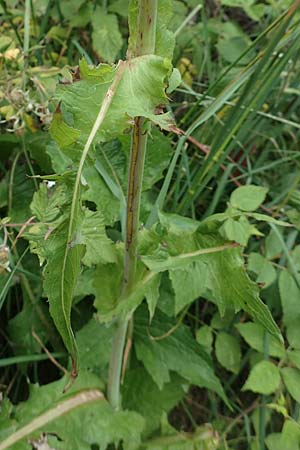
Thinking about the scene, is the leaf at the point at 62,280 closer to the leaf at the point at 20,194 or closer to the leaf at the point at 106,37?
the leaf at the point at 20,194

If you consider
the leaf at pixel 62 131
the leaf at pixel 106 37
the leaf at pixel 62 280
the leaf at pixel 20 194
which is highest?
the leaf at pixel 62 131

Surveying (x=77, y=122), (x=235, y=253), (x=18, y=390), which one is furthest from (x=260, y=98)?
(x=18, y=390)

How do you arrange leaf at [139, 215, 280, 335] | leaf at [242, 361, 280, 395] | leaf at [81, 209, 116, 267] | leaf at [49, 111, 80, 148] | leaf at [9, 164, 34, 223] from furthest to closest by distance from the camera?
leaf at [9, 164, 34, 223], leaf at [242, 361, 280, 395], leaf at [81, 209, 116, 267], leaf at [139, 215, 280, 335], leaf at [49, 111, 80, 148]

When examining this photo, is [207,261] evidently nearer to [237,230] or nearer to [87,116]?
[237,230]

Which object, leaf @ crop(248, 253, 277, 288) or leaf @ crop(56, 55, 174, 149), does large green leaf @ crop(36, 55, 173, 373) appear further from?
leaf @ crop(248, 253, 277, 288)

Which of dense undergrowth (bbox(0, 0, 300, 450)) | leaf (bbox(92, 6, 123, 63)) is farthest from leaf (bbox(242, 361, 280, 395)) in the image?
leaf (bbox(92, 6, 123, 63))

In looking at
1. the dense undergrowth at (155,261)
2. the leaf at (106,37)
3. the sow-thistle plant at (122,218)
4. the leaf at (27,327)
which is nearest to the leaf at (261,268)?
the dense undergrowth at (155,261)
